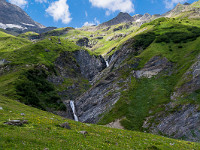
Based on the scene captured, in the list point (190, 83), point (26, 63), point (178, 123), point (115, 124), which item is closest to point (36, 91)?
point (26, 63)

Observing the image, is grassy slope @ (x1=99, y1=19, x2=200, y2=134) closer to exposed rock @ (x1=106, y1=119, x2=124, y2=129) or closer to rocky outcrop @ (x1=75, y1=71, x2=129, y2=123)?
exposed rock @ (x1=106, y1=119, x2=124, y2=129)

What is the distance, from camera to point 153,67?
2859 inches

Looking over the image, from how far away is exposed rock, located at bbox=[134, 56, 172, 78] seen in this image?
228 ft

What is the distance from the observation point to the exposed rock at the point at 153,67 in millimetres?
69562

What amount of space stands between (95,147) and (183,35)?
10794 cm

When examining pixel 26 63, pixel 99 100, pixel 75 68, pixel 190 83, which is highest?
pixel 75 68

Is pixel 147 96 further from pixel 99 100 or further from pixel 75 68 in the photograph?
pixel 75 68

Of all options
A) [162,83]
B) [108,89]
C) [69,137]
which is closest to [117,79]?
[108,89]

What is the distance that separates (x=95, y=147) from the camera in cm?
1525

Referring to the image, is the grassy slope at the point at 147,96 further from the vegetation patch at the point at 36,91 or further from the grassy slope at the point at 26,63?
the grassy slope at the point at 26,63

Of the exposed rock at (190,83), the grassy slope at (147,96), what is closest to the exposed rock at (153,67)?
the grassy slope at (147,96)

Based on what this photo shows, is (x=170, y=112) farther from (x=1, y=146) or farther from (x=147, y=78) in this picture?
(x=1, y=146)

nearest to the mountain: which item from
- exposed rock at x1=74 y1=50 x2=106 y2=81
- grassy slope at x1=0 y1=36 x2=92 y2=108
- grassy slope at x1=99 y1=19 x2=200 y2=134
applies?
grassy slope at x1=99 y1=19 x2=200 y2=134

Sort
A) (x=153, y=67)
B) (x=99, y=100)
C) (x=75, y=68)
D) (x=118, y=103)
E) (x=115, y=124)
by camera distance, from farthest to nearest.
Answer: (x=75, y=68) → (x=153, y=67) → (x=99, y=100) → (x=118, y=103) → (x=115, y=124)
